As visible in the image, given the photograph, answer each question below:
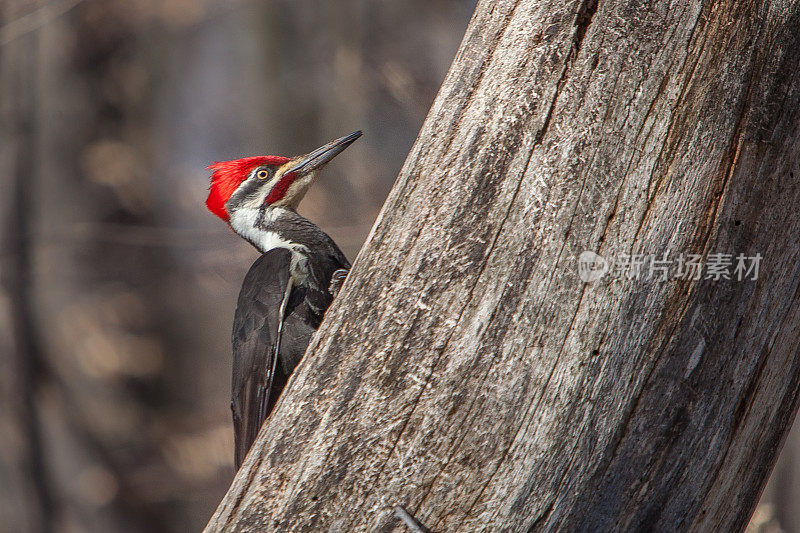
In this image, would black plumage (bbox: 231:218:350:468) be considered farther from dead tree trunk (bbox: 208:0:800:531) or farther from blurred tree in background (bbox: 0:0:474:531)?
blurred tree in background (bbox: 0:0:474:531)

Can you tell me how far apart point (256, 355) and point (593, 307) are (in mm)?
1506

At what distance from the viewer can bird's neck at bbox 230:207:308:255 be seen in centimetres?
317

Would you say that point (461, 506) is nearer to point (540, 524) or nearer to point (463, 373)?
point (540, 524)

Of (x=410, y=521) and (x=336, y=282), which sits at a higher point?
(x=336, y=282)

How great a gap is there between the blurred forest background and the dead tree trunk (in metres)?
4.24

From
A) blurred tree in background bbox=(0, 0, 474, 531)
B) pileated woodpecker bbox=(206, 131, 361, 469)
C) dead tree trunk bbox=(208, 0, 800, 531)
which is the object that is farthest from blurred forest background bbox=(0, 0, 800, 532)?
dead tree trunk bbox=(208, 0, 800, 531)

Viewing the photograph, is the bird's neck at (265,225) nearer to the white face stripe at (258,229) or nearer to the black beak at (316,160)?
the white face stripe at (258,229)

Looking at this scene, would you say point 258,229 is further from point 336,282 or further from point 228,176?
point 336,282

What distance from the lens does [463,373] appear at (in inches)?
62.4

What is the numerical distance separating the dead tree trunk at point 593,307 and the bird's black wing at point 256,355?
3.49 ft

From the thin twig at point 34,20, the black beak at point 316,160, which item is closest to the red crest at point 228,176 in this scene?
the black beak at point 316,160

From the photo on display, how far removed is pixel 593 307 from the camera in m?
1.56

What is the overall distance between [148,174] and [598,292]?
5751 mm

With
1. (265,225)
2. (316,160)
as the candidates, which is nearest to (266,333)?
(265,225)
